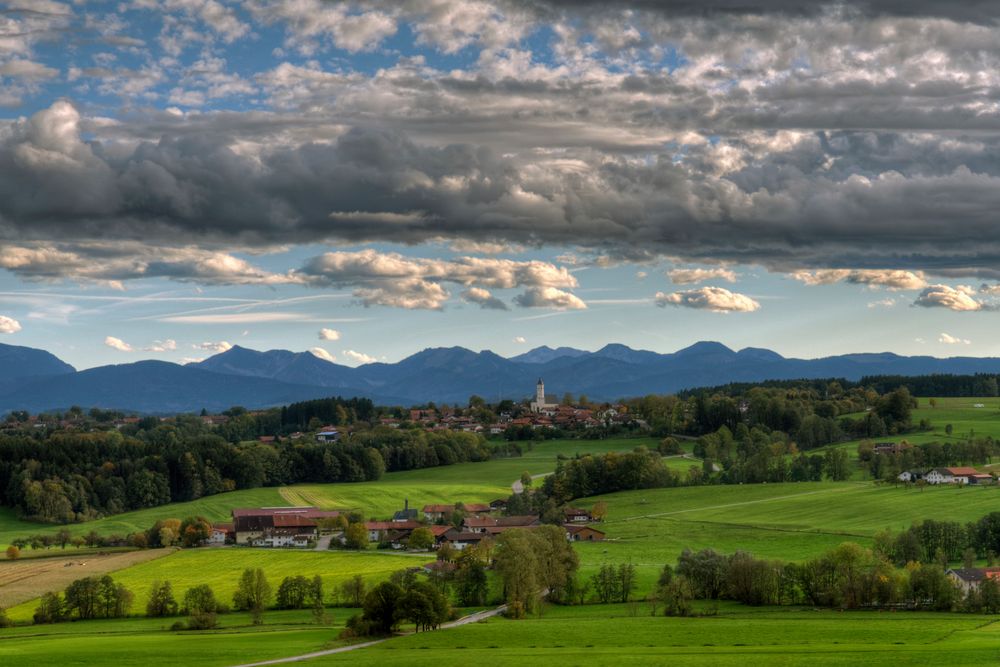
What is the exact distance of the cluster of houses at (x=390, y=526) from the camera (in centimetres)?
12681

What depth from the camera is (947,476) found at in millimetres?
147000

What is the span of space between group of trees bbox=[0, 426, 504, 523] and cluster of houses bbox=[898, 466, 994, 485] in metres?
91.5

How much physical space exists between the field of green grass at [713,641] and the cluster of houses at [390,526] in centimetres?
4910

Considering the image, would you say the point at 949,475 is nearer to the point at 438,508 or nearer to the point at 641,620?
the point at 438,508

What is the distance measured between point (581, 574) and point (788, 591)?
1798 centimetres

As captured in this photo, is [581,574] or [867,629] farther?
[581,574]

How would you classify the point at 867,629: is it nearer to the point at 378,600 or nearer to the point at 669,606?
the point at 669,606

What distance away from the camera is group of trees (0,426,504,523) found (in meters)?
165

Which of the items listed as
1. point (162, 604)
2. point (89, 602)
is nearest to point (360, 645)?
point (162, 604)

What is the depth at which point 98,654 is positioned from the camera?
214 ft

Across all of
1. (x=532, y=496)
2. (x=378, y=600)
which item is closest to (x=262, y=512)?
(x=532, y=496)

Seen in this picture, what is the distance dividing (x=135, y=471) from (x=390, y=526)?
203 feet

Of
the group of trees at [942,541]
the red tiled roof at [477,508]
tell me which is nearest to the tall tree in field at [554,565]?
the group of trees at [942,541]

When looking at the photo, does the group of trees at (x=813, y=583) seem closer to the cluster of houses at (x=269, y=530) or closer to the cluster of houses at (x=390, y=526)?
the cluster of houses at (x=390, y=526)
